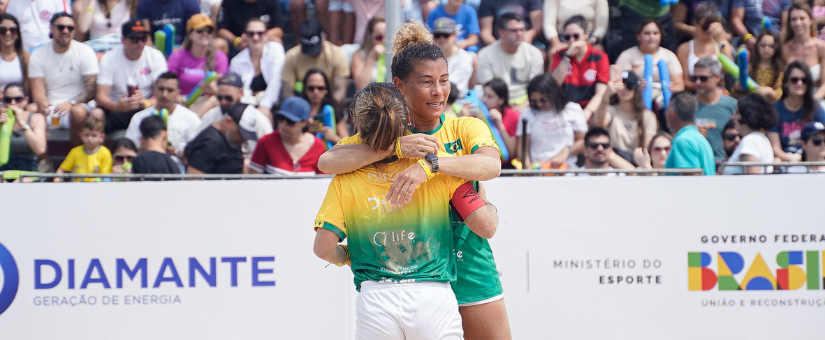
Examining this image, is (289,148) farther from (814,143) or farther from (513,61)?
(814,143)

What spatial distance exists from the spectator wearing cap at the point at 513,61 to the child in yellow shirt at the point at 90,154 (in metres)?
3.41

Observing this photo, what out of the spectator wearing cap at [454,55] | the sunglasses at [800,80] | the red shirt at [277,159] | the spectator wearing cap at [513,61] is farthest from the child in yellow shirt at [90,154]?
the sunglasses at [800,80]

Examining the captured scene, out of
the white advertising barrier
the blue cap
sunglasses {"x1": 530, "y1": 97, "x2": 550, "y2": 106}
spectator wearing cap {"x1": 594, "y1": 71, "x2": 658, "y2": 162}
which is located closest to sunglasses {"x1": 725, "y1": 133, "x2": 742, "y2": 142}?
spectator wearing cap {"x1": 594, "y1": 71, "x2": 658, "y2": 162}

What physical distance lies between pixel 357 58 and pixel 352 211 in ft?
16.8

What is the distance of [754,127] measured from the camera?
6473 millimetres

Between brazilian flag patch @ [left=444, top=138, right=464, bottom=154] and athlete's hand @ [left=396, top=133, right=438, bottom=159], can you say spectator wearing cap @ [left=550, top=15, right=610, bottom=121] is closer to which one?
brazilian flag patch @ [left=444, top=138, right=464, bottom=154]

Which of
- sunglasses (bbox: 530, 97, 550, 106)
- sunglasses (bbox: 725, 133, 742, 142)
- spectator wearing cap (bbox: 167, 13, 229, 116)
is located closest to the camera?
sunglasses (bbox: 725, 133, 742, 142)

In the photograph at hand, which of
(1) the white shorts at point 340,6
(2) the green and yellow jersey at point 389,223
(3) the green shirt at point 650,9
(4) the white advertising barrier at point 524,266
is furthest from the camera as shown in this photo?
(1) the white shorts at point 340,6

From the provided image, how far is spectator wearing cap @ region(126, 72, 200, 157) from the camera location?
281 inches

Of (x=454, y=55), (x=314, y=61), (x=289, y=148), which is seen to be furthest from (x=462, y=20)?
(x=289, y=148)

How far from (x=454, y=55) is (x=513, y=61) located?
1.83ft

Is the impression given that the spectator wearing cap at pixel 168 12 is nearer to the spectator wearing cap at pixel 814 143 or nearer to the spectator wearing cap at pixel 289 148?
the spectator wearing cap at pixel 289 148

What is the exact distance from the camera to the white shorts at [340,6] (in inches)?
334

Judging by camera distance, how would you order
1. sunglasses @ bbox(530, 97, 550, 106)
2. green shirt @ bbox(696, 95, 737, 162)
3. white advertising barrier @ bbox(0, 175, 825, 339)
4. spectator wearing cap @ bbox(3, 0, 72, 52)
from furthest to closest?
spectator wearing cap @ bbox(3, 0, 72, 52)
sunglasses @ bbox(530, 97, 550, 106)
green shirt @ bbox(696, 95, 737, 162)
white advertising barrier @ bbox(0, 175, 825, 339)
